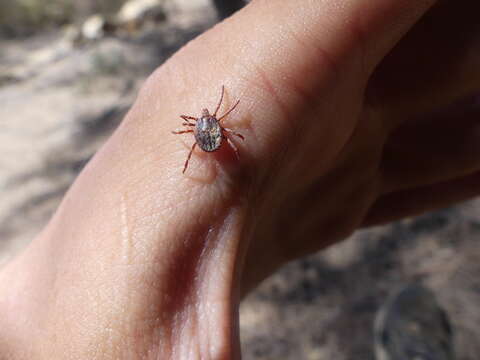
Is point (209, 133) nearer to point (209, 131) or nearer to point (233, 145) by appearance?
point (209, 131)

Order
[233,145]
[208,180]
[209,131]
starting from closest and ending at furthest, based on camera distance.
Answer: [208,180], [233,145], [209,131]

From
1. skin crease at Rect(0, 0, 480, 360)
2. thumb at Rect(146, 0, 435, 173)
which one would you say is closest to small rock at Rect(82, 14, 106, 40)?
skin crease at Rect(0, 0, 480, 360)

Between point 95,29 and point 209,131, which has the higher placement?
point 95,29

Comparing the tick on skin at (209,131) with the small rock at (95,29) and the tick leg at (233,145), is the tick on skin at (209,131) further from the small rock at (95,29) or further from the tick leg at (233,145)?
the small rock at (95,29)

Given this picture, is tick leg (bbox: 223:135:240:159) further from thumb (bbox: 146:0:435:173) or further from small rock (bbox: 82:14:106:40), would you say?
small rock (bbox: 82:14:106:40)

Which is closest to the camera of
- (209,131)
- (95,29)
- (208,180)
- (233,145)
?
(208,180)

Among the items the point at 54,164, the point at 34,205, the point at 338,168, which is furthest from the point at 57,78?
the point at 338,168

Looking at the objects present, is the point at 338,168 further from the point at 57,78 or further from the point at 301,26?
the point at 57,78

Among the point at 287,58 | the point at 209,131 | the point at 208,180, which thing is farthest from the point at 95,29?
the point at 208,180
